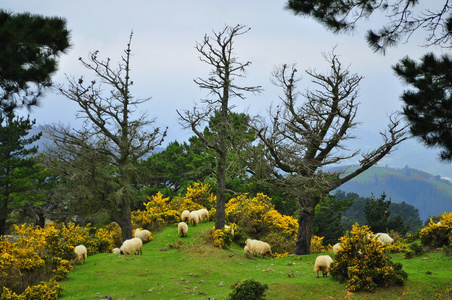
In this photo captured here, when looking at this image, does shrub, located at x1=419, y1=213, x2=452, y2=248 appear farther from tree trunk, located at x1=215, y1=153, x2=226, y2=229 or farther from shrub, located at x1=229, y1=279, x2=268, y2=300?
shrub, located at x1=229, y1=279, x2=268, y2=300

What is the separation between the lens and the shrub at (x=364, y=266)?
13516 mm

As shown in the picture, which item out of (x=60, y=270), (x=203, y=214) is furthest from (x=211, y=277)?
(x=203, y=214)

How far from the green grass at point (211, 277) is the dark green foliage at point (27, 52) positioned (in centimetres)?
696

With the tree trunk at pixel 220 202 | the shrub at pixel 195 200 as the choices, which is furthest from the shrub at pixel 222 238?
the shrub at pixel 195 200

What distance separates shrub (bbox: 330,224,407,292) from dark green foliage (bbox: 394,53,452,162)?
4003mm

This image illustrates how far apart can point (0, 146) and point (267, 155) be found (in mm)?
28885

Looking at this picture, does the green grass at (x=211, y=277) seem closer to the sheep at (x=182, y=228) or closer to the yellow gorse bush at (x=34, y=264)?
the yellow gorse bush at (x=34, y=264)

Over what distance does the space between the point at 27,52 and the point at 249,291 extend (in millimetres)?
9171

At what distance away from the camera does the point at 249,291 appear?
476 inches

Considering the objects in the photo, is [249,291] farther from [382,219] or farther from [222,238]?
[382,219]

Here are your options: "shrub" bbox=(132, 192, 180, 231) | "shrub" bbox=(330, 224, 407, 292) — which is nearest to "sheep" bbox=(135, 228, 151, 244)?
"shrub" bbox=(132, 192, 180, 231)

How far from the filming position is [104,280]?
15711 millimetres

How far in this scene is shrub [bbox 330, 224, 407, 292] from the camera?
13.5 meters

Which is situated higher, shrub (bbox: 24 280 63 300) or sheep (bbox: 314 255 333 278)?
sheep (bbox: 314 255 333 278)
